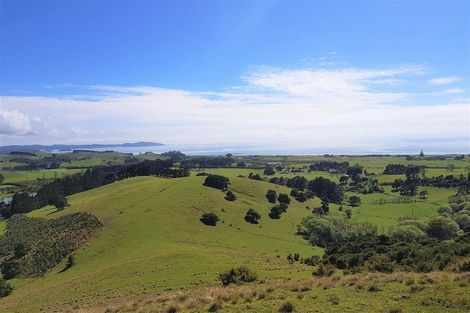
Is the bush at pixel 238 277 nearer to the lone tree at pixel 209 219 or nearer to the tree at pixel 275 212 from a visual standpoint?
the lone tree at pixel 209 219

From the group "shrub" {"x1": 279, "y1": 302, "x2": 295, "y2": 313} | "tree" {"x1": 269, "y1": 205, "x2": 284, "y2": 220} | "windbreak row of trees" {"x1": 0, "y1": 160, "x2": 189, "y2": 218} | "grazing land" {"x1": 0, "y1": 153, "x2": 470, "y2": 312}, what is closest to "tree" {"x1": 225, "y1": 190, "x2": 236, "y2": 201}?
"grazing land" {"x1": 0, "y1": 153, "x2": 470, "y2": 312}

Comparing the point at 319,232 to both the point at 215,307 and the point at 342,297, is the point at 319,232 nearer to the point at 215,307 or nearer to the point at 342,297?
the point at 342,297

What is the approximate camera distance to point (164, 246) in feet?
184

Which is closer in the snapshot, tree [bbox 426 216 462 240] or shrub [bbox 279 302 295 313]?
shrub [bbox 279 302 295 313]

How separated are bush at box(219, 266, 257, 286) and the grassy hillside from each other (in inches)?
98.8

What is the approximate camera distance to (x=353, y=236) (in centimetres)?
8800

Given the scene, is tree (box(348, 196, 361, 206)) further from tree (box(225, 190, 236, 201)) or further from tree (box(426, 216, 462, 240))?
tree (box(225, 190, 236, 201))

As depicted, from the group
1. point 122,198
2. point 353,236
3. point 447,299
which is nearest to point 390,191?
point 353,236

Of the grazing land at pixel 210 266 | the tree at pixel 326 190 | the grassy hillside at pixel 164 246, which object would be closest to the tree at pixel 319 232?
the grazing land at pixel 210 266

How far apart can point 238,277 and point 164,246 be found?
27.4m

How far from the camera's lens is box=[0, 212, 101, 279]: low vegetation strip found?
5978 centimetres

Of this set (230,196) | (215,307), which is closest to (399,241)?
(215,307)

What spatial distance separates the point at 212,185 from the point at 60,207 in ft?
128

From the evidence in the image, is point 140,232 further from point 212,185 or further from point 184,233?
point 212,185
